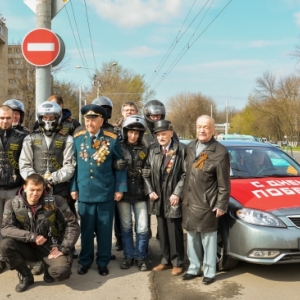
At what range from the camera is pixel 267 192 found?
Answer: 16.1ft

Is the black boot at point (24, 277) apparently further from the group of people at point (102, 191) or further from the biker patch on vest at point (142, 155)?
the biker patch on vest at point (142, 155)

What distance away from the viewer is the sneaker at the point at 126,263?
521 centimetres

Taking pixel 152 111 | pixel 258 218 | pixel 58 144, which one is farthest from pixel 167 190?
pixel 152 111

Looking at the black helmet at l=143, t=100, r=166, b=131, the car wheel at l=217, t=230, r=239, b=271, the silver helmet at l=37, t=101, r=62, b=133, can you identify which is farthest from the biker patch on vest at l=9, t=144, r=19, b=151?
the car wheel at l=217, t=230, r=239, b=271

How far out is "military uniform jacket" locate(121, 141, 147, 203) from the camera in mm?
5211

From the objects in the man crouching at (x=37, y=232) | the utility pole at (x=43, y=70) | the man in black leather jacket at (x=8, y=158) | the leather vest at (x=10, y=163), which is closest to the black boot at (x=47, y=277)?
the man crouching at (x=37, y=232)

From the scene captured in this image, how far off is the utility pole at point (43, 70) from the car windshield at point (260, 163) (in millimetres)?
2977

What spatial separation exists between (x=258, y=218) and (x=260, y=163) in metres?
1.61

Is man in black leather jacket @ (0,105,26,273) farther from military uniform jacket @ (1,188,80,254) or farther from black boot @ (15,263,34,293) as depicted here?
black boot @ (15,263,34,293)

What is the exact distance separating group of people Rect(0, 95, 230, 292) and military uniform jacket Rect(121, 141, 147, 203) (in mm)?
13

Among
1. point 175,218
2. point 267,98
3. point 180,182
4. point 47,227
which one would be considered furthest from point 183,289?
point 267,98

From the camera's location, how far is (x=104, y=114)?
5129 millimetres

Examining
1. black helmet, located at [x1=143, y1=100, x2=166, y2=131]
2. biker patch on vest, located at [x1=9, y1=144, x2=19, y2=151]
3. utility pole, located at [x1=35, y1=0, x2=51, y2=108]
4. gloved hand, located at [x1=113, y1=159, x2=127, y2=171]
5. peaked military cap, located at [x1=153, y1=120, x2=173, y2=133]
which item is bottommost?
gloved hand, located at [x1=113, y1=159, x2=127, y2=171]

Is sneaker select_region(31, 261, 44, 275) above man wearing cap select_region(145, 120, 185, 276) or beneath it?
beneath
